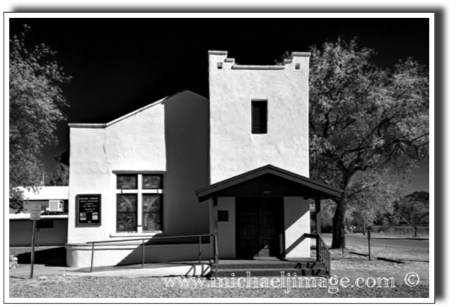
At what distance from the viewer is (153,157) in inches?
643

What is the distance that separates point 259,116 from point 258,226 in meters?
3.63

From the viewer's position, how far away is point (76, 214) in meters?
15.5

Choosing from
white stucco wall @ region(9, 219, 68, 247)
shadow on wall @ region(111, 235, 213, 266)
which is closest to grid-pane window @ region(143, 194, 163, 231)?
shadow on wall @ region(111, 235, 213, 266)

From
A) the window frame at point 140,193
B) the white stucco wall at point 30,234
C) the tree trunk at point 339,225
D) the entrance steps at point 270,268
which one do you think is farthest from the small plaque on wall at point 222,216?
the white stucco wall at point 30,234

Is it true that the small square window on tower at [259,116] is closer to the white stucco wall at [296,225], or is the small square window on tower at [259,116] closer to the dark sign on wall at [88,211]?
the white stucco wall at [296,225]

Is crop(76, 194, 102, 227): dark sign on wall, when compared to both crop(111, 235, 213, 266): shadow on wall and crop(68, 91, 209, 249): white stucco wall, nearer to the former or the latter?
crop(68, 91, 209, 249): white stucco wall

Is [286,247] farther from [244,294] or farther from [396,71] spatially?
[396,71]

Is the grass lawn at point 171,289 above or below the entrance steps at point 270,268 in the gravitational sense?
below

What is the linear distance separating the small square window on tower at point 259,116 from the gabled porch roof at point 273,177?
2285mm

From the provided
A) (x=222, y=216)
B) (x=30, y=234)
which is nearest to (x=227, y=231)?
(x=222, y=216)

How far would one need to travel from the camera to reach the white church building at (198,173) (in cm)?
1477

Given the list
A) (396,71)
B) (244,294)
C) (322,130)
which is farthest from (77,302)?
(396,71)

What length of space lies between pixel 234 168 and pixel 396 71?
32.9 ft

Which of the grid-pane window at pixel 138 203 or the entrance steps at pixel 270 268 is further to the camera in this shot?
the grid-pane window at pixel 138 203
